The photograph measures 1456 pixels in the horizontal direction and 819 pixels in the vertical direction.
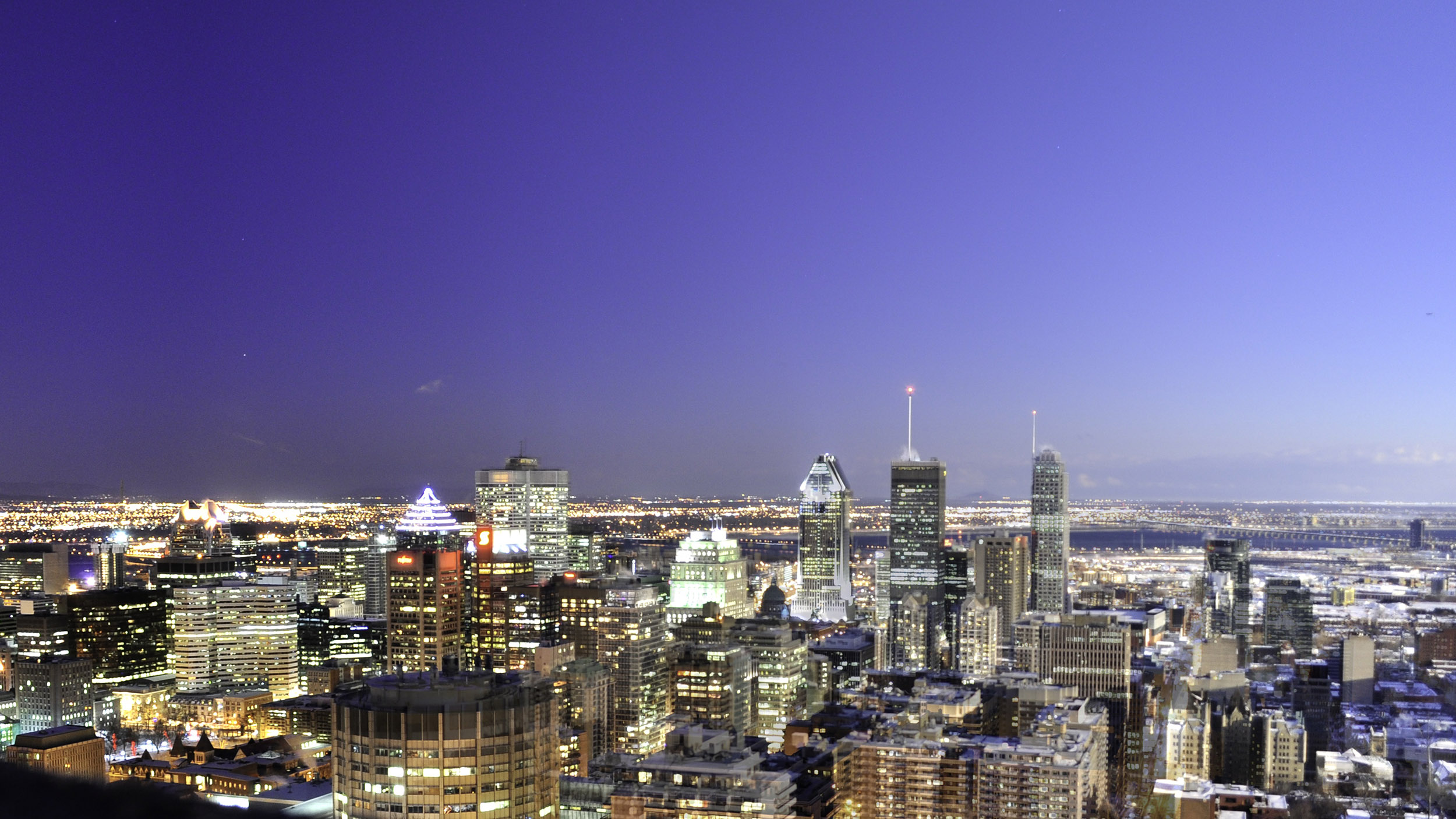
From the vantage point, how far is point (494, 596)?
2109 centimetres

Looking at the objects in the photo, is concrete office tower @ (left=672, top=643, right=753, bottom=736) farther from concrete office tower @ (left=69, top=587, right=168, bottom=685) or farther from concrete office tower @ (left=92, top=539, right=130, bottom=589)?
concrete office tower @ (left=92, top=539, right=130, bottom=589)

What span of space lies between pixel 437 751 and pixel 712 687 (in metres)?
9.96

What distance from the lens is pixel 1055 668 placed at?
19.1 meters

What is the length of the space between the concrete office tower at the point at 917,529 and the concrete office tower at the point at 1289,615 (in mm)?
8230

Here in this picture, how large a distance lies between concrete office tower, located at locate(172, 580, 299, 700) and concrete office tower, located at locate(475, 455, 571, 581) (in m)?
9.04

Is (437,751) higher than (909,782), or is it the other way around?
(437,751)

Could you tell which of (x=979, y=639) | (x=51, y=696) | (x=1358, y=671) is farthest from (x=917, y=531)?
(x=51, y=696)

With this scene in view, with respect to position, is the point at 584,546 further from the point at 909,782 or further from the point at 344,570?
the point at 909,782

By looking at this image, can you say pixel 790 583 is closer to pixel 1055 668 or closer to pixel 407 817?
pixel 1055 668

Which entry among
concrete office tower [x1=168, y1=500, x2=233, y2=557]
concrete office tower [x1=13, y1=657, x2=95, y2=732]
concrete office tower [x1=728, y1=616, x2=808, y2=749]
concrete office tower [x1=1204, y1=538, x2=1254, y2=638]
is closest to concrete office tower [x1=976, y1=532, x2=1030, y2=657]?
concrete office tower [x1=1204, y1=538, x2=1254, y2=638]

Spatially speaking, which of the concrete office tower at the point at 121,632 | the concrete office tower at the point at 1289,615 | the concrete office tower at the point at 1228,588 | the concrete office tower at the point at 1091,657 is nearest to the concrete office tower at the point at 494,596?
the concrete office tower at the point at 121,632

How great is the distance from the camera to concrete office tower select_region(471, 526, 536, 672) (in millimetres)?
19844

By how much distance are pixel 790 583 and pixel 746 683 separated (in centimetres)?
1555

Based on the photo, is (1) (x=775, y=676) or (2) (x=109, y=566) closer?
(1) (x=775, y=676)
